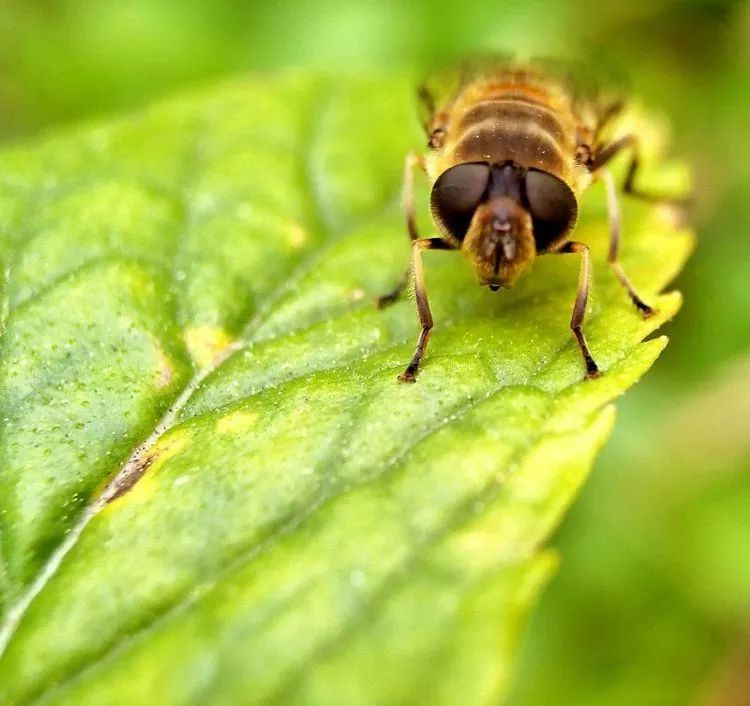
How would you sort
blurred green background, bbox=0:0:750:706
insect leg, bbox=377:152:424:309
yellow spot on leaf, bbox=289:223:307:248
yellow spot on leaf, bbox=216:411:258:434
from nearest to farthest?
1. yellow spot on leaf, bbox=216:411:258:434
2. insect leg, bbox=377:152:424:309
3. yellow spot on leaf, bbox=289:223:307:248
4. blurred green background, bbox=0:0:750:706

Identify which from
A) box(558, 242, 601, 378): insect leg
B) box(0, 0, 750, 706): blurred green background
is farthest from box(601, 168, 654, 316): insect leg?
box(0, 0, 750, 706): blurred green background

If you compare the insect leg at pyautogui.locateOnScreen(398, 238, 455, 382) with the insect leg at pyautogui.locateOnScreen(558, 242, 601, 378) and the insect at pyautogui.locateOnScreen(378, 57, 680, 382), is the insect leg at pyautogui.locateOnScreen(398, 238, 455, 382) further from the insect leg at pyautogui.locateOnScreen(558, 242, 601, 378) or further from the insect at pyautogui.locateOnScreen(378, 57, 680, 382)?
the insect leg at pyautogui.locateOnScreen(558, 242, 601, 378)

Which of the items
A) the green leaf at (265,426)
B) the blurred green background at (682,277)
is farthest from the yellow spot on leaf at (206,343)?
the blurred green background at (682,277)

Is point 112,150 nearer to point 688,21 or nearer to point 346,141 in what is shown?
point 346,141

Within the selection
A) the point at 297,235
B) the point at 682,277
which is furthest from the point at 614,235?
the point at 682,277

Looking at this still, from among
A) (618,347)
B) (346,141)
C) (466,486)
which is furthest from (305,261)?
(466,486)

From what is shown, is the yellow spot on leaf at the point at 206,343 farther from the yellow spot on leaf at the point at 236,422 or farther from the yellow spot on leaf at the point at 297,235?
the yellow spot on leaf at the point at 297,235
